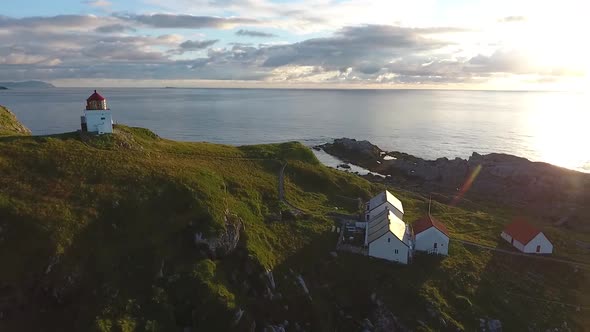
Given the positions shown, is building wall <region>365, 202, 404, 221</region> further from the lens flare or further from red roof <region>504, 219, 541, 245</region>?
the lens flare

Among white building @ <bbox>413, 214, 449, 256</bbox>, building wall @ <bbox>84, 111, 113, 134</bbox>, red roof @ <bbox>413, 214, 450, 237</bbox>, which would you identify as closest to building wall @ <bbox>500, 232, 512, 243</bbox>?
red roof @ <bbox>413, 214, 450, 237</bbox>

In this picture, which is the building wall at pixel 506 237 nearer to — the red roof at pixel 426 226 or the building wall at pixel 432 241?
the red roof at pixel 426 226

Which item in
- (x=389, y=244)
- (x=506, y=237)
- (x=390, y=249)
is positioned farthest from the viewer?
(x=506, y=237)

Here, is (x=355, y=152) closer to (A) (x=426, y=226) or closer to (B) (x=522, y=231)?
(B) (x=522, y=231)

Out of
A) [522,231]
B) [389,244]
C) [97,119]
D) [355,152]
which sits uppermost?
[97,119]

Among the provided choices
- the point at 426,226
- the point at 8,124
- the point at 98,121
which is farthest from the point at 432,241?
the point at 8,124

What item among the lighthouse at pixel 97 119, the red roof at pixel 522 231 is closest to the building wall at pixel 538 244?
the red roof at pixel 522 231
